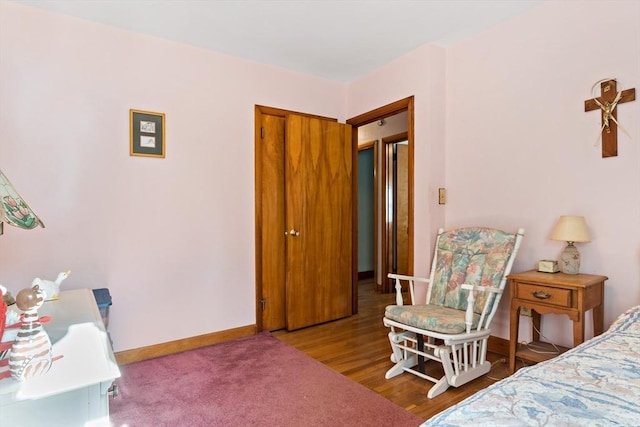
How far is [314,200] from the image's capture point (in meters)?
3.50

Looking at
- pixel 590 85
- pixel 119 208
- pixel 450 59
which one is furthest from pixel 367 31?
pixel 119 208

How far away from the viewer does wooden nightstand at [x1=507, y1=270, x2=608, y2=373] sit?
6.45 feet

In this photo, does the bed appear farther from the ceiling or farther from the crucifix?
the ceiling

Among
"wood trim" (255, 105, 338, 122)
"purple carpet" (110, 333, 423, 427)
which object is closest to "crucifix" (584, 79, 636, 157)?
"purple carpet" (110, 333, 423, 427)

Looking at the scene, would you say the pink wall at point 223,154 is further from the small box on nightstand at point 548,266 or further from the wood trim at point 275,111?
the small box on nightstand at point 548,266

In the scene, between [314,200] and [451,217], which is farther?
[314,200]

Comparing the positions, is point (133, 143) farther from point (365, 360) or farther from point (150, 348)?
point (365, 360)

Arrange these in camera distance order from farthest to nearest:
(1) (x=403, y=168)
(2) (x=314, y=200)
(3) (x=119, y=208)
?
(1) (x=403, y=168) → (2) (x=314, y=200) → (3) (x=119, y=208)

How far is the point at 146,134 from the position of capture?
273cm

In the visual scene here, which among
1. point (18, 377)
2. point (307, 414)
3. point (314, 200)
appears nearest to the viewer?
point (18, 377)

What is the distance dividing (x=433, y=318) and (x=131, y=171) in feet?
7.69

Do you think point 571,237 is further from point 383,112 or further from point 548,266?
point 383,112

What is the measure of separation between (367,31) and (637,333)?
7.98 feet

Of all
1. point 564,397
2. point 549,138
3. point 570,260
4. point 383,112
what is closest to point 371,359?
point 570,260
